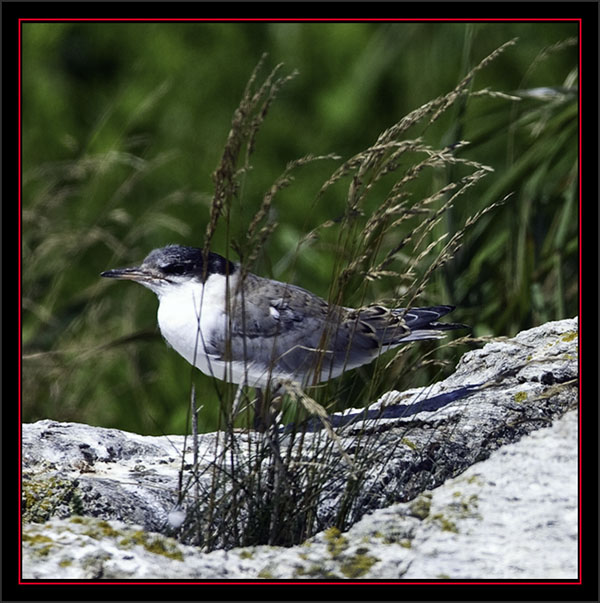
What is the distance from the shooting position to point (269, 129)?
7719 mm

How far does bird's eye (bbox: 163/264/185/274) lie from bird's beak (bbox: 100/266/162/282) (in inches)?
1.6

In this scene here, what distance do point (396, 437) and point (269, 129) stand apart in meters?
5.09

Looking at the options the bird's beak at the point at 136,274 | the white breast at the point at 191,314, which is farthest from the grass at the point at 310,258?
the bird's beak at the point at 136,274

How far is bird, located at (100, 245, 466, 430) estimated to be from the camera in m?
3.18

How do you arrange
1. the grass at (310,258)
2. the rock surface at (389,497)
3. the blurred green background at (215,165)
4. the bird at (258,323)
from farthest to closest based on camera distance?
the blurred green background at (215,165) → the bird at (258,323) → the grass at (310,258) → the rock surface at (389,497)

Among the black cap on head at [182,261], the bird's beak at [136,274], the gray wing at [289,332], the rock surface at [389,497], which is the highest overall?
the black cap on head at [182,261]

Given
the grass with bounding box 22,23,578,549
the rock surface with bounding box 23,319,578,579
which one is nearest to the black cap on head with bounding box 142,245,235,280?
the grass with bounding box 22,23,578,549

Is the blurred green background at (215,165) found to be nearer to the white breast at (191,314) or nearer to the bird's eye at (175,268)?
the white breast at (191,314)

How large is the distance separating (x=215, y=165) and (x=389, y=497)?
4777 millimetres

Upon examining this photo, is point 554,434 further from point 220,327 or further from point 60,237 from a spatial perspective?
point 60,237

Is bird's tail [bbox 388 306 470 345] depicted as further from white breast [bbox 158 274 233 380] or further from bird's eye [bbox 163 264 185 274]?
bird's eye [bbox 163 264 185 274]

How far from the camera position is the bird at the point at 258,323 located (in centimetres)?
318

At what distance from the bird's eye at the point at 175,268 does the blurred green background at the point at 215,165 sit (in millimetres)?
350

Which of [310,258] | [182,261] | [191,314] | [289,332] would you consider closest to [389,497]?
[289,332]
